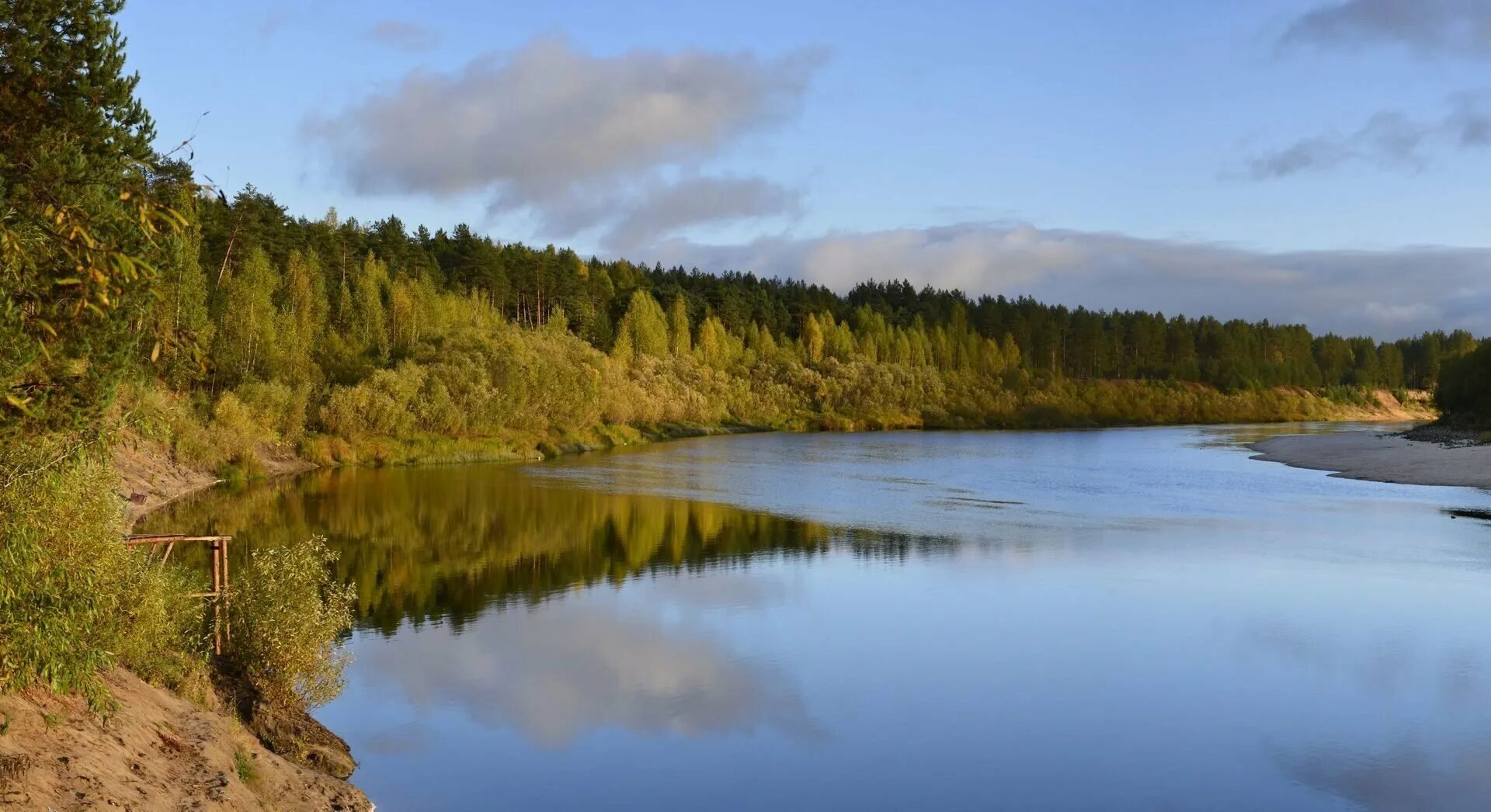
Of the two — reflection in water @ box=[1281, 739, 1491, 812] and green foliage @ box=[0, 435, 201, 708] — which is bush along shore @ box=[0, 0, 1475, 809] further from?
reflection in water @ box=[1281, 739, 1491, 812]

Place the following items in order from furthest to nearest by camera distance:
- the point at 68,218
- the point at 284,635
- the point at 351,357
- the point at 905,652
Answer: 1. the point at 351,357
2. the point at 905,652
3. the point at 284,635
4. the point at 68,218

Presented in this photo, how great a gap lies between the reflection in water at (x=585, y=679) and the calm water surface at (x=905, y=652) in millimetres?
74

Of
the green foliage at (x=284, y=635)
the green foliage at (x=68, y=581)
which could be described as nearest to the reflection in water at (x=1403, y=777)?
the green foliage at (x=284, y=635)

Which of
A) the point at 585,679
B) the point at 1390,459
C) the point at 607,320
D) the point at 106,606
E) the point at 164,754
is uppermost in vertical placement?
the point at 607,320

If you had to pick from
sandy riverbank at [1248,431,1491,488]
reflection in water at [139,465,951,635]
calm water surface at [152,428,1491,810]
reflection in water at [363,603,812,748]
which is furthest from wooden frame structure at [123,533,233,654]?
sandy riverbank at [1248,431,1491,488]

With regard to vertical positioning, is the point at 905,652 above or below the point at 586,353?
below

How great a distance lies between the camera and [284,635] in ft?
45.6

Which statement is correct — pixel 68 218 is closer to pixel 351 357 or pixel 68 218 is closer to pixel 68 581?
pixel 68 581

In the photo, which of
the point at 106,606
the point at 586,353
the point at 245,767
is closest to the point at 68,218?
the point at 106,606

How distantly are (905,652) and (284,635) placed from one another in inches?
415

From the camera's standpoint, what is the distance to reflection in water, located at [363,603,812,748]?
1598 centimetres

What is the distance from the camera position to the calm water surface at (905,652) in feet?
45.0

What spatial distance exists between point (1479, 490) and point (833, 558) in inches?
1251

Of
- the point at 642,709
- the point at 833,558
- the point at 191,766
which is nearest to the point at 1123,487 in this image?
the point at 833,558
